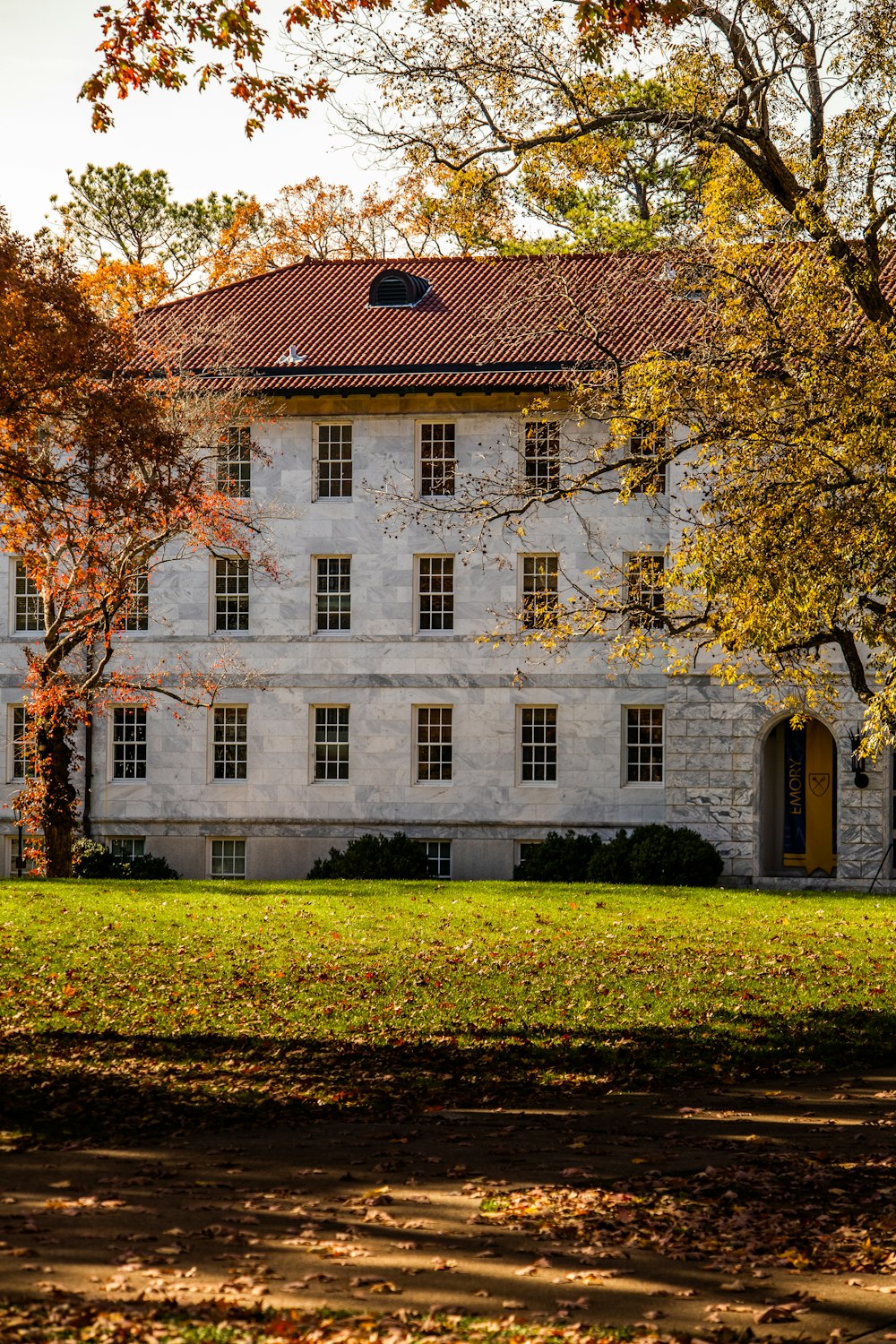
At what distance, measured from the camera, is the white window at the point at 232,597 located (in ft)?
118

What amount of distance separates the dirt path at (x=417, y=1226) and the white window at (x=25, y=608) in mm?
27753

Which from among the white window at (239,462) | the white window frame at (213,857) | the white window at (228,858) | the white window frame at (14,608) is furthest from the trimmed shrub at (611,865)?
the white window frame at (14,608)

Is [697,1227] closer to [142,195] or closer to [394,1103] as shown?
[394,1103]

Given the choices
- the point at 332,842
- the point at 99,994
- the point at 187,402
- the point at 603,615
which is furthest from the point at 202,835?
the point at 99,994

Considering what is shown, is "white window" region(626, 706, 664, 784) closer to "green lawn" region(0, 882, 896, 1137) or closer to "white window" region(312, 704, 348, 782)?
"white window" region(312, 704, 348, 782)

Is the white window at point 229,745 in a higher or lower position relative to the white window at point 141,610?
lower

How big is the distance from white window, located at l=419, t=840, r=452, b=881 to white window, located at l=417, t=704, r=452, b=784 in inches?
54.3

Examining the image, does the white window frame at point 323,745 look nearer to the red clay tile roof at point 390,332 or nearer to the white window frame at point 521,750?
the white window frame at point 521,750

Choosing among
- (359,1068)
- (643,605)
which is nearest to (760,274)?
(643,605)

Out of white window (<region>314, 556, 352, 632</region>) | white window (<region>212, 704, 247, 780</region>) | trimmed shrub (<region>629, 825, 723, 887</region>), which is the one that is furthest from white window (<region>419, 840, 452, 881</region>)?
white window (<region>314, 556, 352, 632</region>)

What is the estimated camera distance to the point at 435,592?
35281 millimetres

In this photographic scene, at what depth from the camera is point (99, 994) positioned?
14992mm

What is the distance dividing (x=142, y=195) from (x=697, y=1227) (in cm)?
4559

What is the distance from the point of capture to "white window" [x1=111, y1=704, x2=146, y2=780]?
36031 mm
